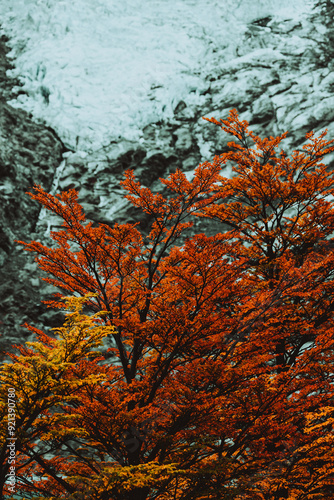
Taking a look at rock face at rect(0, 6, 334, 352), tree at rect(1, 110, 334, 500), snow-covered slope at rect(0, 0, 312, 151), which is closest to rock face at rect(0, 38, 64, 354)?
rock face at rect(0, 6, 334, 352)

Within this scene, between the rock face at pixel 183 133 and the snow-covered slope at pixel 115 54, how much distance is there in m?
1.60

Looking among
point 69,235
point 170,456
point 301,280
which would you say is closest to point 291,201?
point 301,280

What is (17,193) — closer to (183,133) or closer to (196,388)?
(183,133)

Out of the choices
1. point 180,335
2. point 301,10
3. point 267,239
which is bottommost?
point 180,335

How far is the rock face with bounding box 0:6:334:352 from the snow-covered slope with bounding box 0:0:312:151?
→ 5.25ft

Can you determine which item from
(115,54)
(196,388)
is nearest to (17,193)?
(115,54)

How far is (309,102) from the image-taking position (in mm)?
26094

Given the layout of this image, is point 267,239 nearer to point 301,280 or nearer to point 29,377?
point 301,280

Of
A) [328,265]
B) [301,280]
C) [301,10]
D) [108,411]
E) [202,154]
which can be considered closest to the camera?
[108,411]

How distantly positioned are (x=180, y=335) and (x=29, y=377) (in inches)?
70.9

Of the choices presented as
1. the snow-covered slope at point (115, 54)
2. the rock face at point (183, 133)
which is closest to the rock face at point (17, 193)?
the rock face at point (183, 133)

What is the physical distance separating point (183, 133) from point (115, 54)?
15.4 meters

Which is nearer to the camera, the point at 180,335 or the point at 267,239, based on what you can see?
the point at 180,335

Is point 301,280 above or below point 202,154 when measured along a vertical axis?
below
